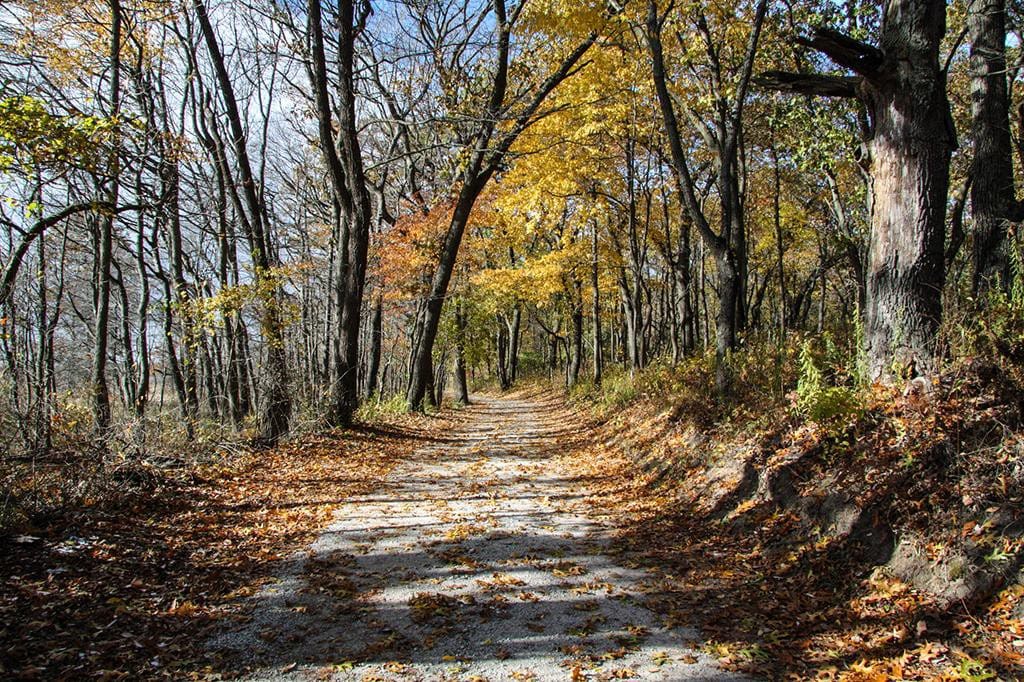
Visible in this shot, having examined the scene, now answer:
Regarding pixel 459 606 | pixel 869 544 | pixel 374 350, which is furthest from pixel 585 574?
pixel 374 350

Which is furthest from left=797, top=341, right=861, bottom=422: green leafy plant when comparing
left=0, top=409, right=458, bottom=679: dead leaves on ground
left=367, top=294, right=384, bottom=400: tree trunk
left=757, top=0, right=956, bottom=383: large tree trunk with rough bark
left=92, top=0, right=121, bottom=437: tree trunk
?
left=367, top=294, right=384, bottom=400: tree trunk

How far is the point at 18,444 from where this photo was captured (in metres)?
5.86

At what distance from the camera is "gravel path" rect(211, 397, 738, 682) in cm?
339

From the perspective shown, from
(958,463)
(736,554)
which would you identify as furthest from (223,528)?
(958,463)

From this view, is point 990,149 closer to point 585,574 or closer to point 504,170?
point 585,574

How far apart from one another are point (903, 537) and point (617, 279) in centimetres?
1669

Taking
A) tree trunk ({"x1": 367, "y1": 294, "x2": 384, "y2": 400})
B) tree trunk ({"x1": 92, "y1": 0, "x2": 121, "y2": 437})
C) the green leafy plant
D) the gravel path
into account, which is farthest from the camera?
tree trunk ({"x1": 367, "y1": 294, "x2": 384, "y2": 400})

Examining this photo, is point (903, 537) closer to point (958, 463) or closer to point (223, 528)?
point (958, 463)

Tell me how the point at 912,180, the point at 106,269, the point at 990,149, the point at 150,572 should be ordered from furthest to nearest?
1. the point at 106,269
2. the point at 990,149
3. the point at 912,180
4. the point at 150,572

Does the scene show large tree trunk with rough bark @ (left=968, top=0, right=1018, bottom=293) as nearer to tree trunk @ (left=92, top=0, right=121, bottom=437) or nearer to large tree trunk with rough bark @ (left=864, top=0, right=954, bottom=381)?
large tree trunk with rough bark @ (left=864, top=0, right=954, bottom=381)

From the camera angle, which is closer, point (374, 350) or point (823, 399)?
point (823, 399)

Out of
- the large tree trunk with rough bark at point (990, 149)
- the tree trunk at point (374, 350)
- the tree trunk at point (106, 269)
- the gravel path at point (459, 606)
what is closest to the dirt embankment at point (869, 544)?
the gravel path at point (459, 606)

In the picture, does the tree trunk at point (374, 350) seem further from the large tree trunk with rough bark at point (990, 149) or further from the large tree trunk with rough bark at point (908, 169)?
the large tree trunk with rough bark at point (990, 149)

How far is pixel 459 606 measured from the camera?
164 inches
